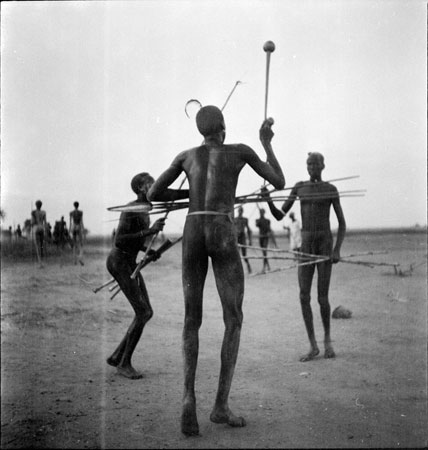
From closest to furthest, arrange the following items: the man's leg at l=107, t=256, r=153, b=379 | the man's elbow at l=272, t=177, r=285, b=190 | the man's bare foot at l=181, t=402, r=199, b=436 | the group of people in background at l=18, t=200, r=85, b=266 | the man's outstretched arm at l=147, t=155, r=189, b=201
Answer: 1. the man's bare foot at l=181, t=402, r=199, b=436
2. the man's elbow at l=272, t=177, r=285, b=190
3. the man's outstretched arm at l=147, t=155, r=189, b=201
4. the man's leg at l=107, t=256, r=153, b=379
5. the group of people in background at l=18, t=200, r=85, b=266

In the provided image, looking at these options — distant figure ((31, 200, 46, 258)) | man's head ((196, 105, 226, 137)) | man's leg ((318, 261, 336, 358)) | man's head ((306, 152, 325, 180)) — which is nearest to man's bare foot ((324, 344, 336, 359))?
man's leg ((318, 261, 336, 358))

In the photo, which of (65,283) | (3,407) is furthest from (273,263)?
(3,407)

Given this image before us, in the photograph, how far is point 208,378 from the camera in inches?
200

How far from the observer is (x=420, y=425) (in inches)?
Answer: 154

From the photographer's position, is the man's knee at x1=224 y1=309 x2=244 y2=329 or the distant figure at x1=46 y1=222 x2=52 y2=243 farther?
the distant figure at x1=46 y1=222 x2=52 y2=243

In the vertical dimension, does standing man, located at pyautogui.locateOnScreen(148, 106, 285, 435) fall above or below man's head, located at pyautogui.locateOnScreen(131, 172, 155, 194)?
below

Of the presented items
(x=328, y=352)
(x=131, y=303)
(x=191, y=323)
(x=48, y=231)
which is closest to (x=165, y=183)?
(x=191, y=323)

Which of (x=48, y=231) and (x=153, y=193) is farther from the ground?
(x=153, y=193)

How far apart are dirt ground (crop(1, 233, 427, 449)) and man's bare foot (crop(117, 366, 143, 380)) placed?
8 cm

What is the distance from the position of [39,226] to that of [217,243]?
665cm

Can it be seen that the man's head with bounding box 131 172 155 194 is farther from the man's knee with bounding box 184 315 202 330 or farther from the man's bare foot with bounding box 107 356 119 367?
the man's knee with bounding box 184 315 202 330

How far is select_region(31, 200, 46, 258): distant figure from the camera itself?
24.2 feet

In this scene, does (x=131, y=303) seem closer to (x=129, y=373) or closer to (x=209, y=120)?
(x=129, y=373)

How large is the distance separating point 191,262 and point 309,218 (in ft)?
9.29
